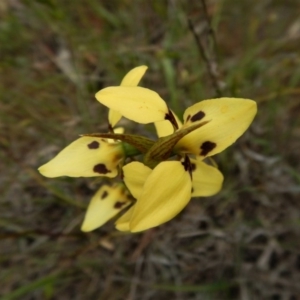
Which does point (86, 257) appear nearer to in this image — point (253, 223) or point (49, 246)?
point (49, 246)

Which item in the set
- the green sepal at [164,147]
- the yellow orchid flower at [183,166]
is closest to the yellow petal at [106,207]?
the yellow orchid flower at [183,166]

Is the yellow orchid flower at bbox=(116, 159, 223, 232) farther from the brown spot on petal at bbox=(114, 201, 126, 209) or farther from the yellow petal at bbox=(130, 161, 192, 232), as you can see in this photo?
the brown spot on petal at bbox=(114, 201, 126, 209)

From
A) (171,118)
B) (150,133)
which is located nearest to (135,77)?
(171,118)

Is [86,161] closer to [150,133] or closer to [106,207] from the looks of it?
[106,207]

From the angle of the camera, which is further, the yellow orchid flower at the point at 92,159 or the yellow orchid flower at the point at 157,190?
the yellow orchid flower at the point at 92,159

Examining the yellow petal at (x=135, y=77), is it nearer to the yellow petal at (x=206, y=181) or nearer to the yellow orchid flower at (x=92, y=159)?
the yellow orchid flower at (x=92, y=159)

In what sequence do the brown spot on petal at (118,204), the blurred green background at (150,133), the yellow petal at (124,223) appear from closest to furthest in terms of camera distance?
the yellow petal at (124,223), the brown spot on petal at (118,204), the blurred green background at (150,133)

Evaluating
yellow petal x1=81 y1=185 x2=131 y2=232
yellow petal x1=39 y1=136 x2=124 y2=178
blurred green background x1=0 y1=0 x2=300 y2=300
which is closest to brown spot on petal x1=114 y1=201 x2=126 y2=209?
yellow petal x1=81 y1=185 x2=131 y2=232
